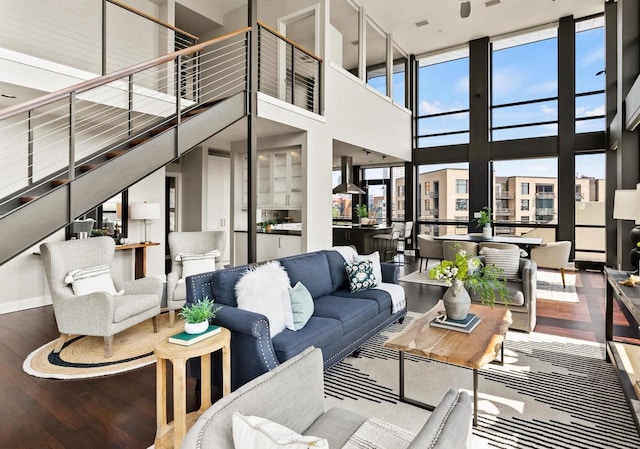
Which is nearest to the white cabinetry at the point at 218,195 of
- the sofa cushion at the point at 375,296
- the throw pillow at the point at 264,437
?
the sofa cushion at the point at 375,296

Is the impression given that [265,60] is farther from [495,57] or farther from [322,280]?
[495,57]

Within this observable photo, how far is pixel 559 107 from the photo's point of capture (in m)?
8.33

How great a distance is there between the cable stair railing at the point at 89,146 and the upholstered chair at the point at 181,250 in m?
1.41

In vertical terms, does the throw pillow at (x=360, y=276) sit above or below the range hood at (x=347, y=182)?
below

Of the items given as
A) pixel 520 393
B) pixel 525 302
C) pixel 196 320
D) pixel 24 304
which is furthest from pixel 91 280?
pixel 525 302

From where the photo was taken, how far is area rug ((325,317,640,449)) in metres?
2.23

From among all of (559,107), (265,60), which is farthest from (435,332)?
(559,107)

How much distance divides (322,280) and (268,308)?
1145mm

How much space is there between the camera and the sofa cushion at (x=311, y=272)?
340cm

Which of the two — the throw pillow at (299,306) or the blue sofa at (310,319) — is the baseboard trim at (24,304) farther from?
the throw pillow at (299,306)

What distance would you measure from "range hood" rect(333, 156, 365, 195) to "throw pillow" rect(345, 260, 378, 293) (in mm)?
4753

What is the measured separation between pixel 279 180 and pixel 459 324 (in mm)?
4753

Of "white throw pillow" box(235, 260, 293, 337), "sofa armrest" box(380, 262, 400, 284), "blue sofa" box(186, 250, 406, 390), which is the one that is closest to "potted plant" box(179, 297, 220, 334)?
"blue sofa" box(186, 250, 406, 390)

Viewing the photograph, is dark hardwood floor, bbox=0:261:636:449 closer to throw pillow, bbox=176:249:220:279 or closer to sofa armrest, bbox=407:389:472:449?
throw pillow, bbox=176:249:220:279
